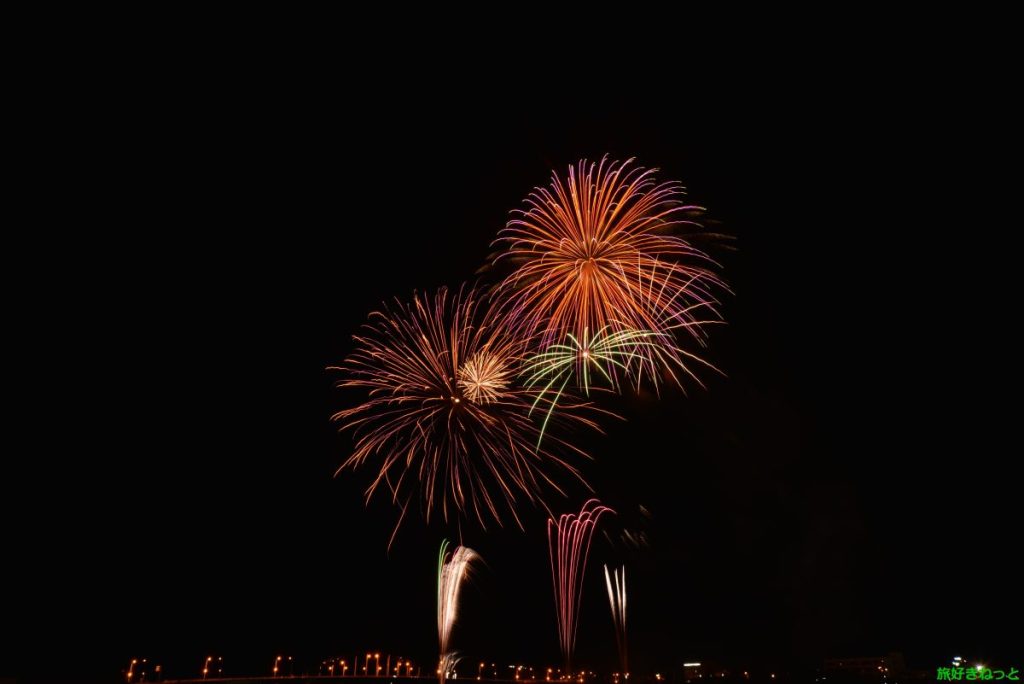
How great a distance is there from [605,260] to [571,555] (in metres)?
10.8

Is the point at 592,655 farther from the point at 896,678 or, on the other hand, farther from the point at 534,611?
the point at 896,678

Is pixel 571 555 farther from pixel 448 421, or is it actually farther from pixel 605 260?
pixel 605 260

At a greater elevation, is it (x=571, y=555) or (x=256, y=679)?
(x=571, y=555)

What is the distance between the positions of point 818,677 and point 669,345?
71.0 meters

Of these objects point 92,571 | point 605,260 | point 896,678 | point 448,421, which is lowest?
point 896,678

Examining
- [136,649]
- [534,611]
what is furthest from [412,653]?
[136,649]

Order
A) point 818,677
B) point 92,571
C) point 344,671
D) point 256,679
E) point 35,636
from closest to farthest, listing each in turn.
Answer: point 35,636 < point 92,571 < point 256,679 < point 344,671 < point 818,677

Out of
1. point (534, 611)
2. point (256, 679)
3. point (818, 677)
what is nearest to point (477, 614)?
point (534, 611)

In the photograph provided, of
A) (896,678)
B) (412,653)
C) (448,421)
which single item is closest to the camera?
(448,421)

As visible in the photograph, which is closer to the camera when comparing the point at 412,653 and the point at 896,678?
the point at 412,653

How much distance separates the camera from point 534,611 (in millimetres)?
66812

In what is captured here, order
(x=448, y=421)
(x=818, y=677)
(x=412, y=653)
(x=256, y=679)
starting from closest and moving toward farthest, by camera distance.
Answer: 1. (x=448, y=421)
2. (x=256, y=679)
3. (x=412, y=653)
4. (x=818, y=677)

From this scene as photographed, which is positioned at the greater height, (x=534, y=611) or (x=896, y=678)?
(x=534, y=611)

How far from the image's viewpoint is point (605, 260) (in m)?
17.6
